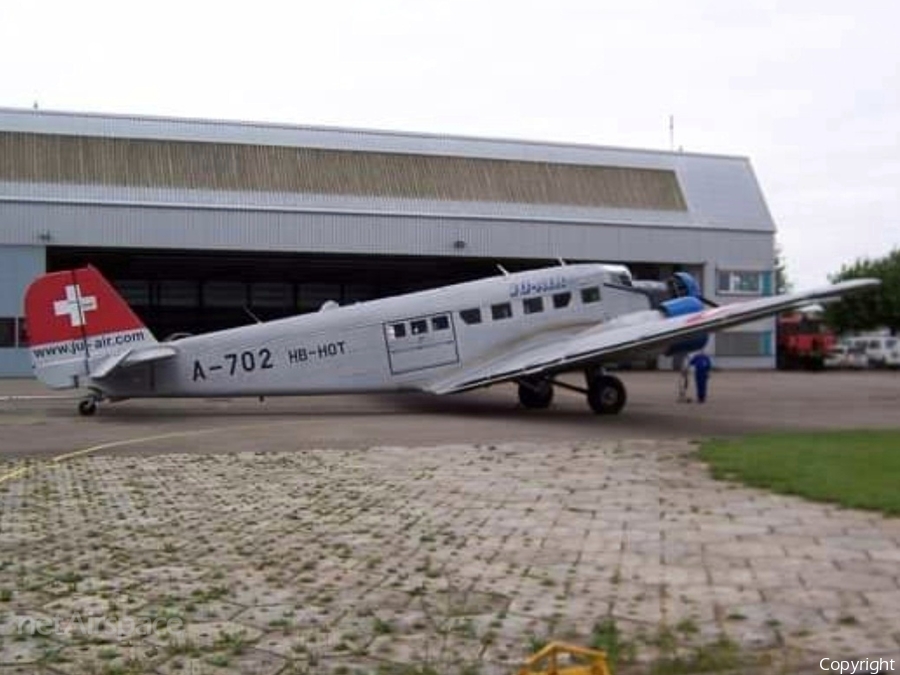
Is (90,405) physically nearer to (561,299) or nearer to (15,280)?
(561,299)

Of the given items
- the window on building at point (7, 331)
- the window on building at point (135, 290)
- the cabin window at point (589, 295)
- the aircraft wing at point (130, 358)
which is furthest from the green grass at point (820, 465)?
the window on building at point (135, 290)

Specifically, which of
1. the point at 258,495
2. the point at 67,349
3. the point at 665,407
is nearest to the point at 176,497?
the point at 258,495

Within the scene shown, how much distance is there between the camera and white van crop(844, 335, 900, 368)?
211 feet

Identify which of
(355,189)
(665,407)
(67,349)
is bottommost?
(665,407)

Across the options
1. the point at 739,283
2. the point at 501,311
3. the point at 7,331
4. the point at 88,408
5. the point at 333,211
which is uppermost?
the point at 333,211

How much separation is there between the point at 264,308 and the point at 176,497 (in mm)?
45809

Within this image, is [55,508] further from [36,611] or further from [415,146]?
[415,146]

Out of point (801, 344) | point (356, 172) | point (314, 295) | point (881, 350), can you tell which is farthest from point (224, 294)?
point (881, 350)

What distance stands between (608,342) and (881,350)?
51.4m

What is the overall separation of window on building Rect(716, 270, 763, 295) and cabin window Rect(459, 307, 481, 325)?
28702 mm

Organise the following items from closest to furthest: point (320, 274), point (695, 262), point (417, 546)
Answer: point (417, 546) → point (695, 262) → point (320, 274)

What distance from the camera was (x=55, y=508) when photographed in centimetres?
1040

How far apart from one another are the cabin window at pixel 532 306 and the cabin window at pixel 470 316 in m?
1.08

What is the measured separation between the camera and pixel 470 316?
2356cm
